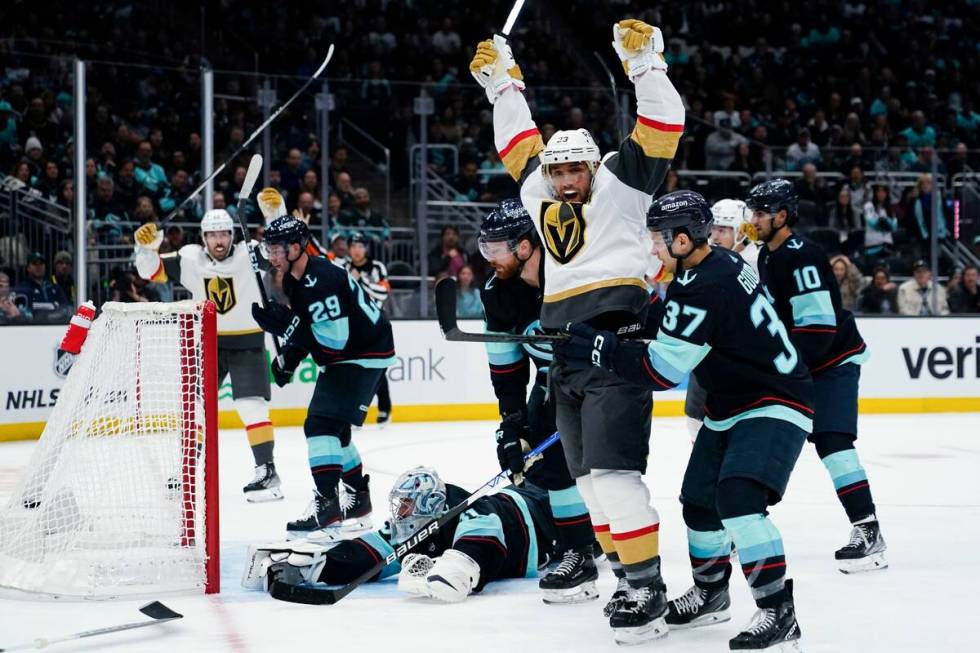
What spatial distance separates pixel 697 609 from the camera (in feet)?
11.3

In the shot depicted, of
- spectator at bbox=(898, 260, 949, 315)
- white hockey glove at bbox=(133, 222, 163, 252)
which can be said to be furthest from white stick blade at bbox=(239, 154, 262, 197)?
spectator at bbox=(898, 260, 949, 315)

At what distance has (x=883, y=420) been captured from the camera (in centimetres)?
925

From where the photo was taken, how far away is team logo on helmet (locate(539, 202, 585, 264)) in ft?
11.1

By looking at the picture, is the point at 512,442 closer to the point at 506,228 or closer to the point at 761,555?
the point at 506,228

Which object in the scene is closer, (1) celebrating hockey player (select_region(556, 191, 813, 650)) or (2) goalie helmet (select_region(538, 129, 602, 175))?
(1) celebrating hockey player (select_region(556, 191, 813, 650))

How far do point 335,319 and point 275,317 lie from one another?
1.23 ft

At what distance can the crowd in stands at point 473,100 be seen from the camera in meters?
8.31

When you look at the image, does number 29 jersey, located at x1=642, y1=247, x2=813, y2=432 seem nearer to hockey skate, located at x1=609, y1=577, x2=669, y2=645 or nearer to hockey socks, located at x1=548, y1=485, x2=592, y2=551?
hockey skate, located at x1=609, y1=577, x2=669, y2=645

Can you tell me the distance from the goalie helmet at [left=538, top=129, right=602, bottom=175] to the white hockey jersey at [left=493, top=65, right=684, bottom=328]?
5 centimetres

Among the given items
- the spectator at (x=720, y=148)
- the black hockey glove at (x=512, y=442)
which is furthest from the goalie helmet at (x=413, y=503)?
the spectator at (x=720, y=148)

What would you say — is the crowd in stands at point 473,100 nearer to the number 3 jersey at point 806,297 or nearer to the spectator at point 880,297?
the spectator at point 880,297

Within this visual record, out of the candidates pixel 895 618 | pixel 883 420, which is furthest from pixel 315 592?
pixel 883 420

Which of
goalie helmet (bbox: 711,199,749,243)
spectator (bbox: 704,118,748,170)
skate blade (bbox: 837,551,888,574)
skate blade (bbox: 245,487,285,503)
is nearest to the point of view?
skate blade (bbox: 837,551,888,574)

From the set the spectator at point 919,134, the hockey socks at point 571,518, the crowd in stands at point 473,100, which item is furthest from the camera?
the spectator at point 919,134
